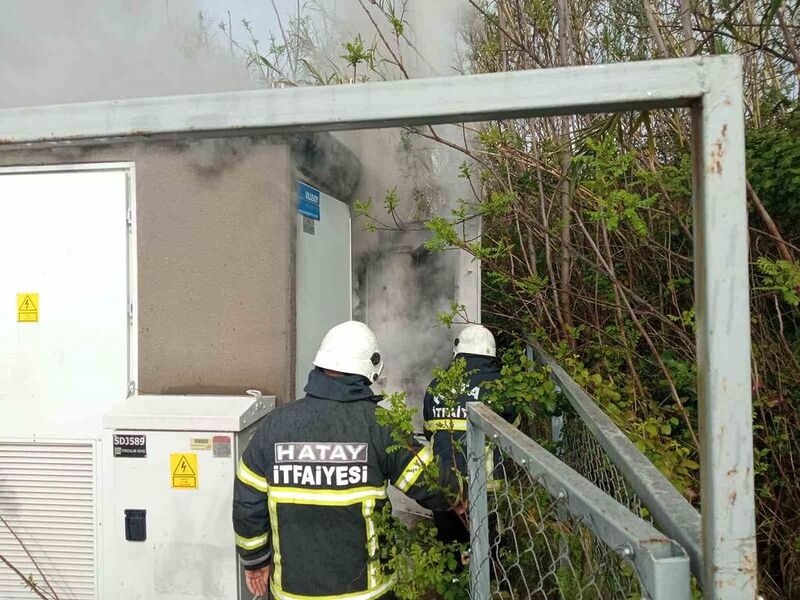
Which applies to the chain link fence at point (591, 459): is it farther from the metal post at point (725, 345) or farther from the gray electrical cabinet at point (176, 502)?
the gray electrical cabinet at point (176, 502)

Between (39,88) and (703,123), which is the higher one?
(39,88)

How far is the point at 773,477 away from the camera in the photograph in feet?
10.0

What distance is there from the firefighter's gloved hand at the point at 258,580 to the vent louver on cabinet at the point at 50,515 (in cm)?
88

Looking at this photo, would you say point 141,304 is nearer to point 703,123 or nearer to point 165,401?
point 165,401

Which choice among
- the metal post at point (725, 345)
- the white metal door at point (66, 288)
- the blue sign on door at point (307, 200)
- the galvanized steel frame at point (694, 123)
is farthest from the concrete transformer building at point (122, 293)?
the metal post at point (725, 345)

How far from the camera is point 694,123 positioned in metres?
0.94

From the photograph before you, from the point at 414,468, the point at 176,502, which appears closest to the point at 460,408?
the point at 414,468

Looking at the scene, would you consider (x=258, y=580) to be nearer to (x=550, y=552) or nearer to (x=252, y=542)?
(x=252, y=542)

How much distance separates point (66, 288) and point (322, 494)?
67.6 inches

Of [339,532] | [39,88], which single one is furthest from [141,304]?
[39,88]

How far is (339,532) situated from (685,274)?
9.15 feet

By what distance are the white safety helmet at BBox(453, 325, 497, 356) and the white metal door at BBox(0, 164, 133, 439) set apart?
6.47 ft

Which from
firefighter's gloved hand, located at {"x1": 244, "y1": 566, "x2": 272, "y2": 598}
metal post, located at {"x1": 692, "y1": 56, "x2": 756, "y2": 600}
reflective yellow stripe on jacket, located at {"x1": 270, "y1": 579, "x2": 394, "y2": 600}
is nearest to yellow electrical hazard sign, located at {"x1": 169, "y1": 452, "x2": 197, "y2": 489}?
firefighter's gloved hand, located at {"x1": 244, "y1": 566, "x2": 272, "y2": 598}

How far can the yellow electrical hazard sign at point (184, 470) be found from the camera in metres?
2.41
